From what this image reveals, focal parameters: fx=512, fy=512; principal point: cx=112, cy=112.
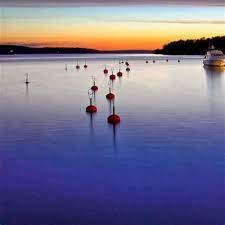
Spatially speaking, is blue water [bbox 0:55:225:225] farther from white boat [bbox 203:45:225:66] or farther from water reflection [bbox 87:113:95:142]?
white boat [bbox 203:45:225:66]

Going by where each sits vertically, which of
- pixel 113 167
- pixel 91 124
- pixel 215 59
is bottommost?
pixel 91 124

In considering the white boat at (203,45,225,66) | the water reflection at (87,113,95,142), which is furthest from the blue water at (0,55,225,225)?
the white boat at (203,45,225,66)

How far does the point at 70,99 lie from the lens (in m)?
34.5

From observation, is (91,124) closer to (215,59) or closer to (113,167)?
(113,167)

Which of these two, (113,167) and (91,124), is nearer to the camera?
(113,167)

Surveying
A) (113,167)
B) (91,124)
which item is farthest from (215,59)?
(113,167)

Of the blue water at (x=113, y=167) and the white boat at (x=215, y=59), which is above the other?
the white boat at (x=215, y=59)

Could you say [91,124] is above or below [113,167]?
below

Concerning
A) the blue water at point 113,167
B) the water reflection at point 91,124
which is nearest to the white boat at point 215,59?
the blue water at point 113,167

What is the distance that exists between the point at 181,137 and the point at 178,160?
3.91 metres

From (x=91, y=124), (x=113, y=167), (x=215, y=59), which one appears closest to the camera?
(x=113, y=167)

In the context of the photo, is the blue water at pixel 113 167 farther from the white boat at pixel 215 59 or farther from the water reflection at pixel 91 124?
the white boat at pixel 215 59

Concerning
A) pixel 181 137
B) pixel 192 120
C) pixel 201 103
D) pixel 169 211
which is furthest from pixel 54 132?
pixel 201 103

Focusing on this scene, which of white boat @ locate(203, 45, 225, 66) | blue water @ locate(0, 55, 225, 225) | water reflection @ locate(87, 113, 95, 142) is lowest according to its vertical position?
water reflection @ locate(87, 113, 95, 142)
